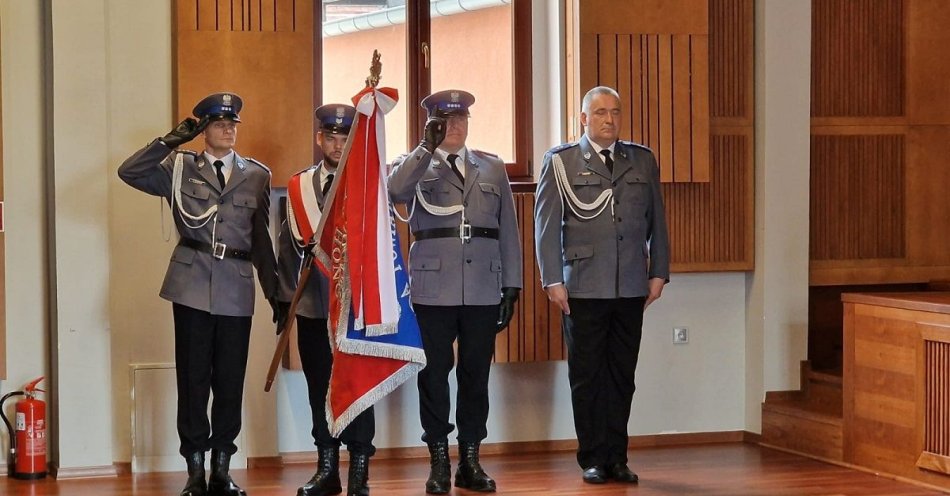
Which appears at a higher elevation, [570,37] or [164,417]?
[570,37]

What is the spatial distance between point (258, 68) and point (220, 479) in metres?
1.85

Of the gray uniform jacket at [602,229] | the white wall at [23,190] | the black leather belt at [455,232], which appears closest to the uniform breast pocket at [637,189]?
the gray uniform jacket at [602,229]

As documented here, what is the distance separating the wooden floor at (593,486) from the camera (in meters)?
5.15

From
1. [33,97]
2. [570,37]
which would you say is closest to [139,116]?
[33,97]

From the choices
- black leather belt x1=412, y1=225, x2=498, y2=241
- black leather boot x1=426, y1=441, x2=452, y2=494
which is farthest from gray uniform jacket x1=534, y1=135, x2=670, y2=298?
black leather boot x1=426, y1=441, x2=452, y2=494

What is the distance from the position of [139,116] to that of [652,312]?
8.48 feet

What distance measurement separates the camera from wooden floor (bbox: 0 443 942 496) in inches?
203

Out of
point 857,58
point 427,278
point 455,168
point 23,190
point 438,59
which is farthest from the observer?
point 857,58

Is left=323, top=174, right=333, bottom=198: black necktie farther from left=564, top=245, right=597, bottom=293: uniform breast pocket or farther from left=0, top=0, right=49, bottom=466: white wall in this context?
left=0, top=0, right=49, bottom=466: white wall

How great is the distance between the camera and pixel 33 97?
562cm

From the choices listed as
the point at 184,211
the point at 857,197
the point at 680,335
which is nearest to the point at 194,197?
the point at 184,211

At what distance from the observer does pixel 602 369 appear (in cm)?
529

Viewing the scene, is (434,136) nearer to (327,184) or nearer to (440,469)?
(327,184)

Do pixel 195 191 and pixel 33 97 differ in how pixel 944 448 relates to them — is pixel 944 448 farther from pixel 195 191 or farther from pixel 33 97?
pixel 33 97
